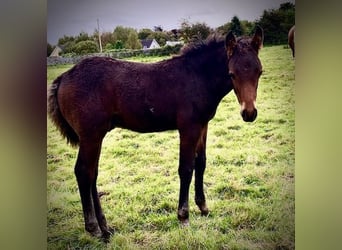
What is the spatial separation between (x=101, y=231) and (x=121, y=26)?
1183 millimetres

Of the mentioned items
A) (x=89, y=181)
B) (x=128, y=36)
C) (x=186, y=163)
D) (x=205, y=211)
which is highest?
(x=128, y=36)

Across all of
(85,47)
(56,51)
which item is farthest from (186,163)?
(56,51)

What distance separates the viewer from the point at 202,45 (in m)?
2.49

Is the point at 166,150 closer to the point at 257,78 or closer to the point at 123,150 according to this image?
the point at 123,150

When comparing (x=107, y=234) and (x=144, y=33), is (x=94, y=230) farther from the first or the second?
(x=144, y=33)

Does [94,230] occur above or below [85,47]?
below

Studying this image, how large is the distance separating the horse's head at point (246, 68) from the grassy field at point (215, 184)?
0.11 feet

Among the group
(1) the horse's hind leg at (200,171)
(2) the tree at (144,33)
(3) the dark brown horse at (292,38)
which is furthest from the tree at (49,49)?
(3) the dark brown horse at (292,38)

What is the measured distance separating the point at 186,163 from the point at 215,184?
196 millimetres

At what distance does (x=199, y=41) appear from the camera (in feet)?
8.18

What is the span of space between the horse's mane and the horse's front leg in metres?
0.43
